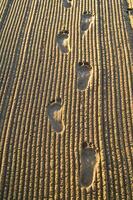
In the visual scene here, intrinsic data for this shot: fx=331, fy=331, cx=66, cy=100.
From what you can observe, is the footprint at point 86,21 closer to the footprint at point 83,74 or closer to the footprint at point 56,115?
the footprint at point 83,74

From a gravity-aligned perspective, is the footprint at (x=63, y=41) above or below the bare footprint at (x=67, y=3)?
below

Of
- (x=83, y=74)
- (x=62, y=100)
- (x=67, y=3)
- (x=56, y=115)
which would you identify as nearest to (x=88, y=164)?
(x=56, y=115)

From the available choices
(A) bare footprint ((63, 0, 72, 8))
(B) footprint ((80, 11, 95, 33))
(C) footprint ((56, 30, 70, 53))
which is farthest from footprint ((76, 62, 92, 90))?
(A) bare footprint ((63, 0, 72, 8))

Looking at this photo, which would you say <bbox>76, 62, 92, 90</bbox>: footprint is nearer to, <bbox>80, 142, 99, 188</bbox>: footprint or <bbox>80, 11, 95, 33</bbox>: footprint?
<bbox>80, 11, 95, 33</bbox>: footprint

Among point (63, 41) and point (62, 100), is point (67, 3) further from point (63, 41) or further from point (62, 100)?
point (62, 100)

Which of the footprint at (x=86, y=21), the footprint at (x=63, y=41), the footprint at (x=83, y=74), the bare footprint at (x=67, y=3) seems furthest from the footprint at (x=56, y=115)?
the bare footprint at (x=67, y=3)

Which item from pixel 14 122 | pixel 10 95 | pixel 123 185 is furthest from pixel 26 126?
pixel 123 185

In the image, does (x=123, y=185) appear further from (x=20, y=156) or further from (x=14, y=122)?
(x=14, y=122)
